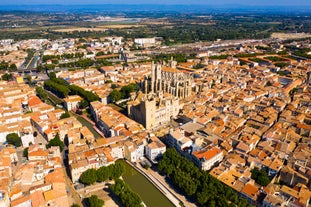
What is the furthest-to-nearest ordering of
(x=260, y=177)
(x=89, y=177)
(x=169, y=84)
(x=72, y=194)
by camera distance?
(x=169, y=84) → (x=89, y=177) → (x=72, y=194) → (x=260, y=177)

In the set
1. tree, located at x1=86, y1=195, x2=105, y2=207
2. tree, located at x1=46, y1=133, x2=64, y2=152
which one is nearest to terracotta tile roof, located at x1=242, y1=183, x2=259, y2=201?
tree, located at x1=86, y1=195, x2=105, y2=207

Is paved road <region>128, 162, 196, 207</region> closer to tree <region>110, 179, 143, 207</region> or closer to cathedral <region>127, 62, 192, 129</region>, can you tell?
tree <region>110, 179, 143, 207</region>

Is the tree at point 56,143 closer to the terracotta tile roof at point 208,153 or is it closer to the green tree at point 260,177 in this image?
the terracotta tile roof at point 208,153

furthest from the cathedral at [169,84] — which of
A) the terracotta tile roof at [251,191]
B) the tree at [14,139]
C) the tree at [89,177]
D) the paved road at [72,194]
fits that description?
the terracotta tile roof at [251,191]

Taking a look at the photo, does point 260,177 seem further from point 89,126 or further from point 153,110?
point 89,126

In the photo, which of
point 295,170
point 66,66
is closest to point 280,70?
point 295,170

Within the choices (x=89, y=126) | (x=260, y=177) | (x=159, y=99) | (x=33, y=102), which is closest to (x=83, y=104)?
(x=89, y=126)
